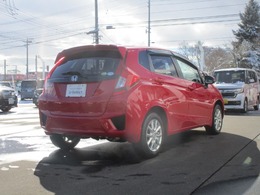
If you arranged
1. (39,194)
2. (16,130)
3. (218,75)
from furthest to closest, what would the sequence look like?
(218,75) → (16,130) → (39,194)

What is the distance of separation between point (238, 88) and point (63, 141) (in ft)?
30.7

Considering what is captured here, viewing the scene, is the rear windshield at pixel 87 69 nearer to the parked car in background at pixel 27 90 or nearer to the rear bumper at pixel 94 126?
the rear bumper at pixel 94 126

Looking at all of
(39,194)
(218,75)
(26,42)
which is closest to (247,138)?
(39,194)

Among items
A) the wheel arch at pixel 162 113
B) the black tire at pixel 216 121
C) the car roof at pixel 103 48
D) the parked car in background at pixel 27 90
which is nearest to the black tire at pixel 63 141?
the car roof at pixel 103 48

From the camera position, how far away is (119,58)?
18.6 ft

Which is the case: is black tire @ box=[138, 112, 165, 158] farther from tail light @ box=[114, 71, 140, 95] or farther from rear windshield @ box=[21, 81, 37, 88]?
rear windshield @ box=[21, 81, 37, 88]

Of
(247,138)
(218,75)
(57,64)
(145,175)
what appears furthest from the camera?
(218,75)

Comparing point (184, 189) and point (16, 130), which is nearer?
point (184, 189)

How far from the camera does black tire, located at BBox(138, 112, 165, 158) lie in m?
5.74

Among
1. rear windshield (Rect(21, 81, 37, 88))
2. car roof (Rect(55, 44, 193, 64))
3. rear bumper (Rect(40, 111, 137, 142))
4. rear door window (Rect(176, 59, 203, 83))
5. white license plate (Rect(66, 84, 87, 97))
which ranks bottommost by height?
rear windshield (Rect(21, 81, 37, 88))

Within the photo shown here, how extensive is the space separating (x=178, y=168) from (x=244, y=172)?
0.88m

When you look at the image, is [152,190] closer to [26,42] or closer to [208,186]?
[208,186]

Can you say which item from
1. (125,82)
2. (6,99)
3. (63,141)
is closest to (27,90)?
(6,99)

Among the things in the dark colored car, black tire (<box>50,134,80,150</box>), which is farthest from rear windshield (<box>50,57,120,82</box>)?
the dark colored car
